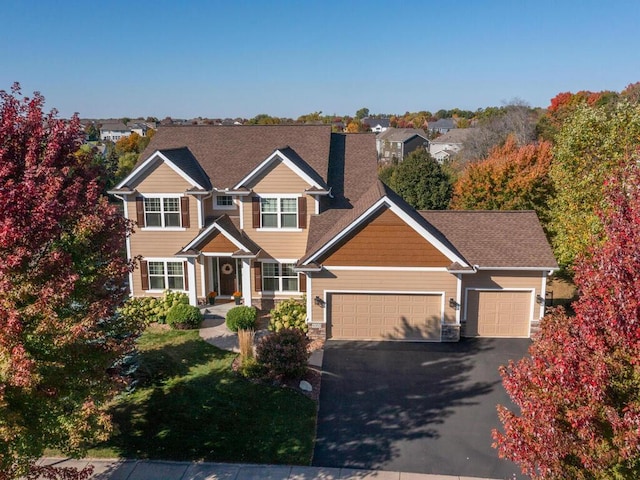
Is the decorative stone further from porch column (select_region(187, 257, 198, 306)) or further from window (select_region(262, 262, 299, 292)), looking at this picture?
porch column (select_region(187, 257, 198, 306))

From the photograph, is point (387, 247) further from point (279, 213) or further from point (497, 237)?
point (279, 213)

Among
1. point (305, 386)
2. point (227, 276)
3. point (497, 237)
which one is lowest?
point (305, 386)

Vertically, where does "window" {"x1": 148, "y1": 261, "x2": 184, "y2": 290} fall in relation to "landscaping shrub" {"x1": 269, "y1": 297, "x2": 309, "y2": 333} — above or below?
above

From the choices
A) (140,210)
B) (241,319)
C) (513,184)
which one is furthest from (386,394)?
(513,184)

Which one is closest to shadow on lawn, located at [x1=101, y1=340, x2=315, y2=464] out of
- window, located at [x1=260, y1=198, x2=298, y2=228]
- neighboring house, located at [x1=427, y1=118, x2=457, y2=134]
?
window, located at [x1=260, y1=198, x2=298, y2=228]

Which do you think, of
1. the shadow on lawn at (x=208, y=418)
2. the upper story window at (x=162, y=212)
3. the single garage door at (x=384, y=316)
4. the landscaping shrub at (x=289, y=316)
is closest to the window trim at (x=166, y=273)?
the upper story window at (x=162, y=212)

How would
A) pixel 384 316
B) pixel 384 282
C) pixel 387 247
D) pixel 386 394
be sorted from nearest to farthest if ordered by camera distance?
pixel 386 394
pixel 387 247
pixel 384 282
pixel 384 316

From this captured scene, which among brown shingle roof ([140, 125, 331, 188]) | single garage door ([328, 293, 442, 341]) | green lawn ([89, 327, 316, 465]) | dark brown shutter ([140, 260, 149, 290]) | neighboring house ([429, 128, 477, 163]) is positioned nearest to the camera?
green lawn ([89, 327, 316, 465])
